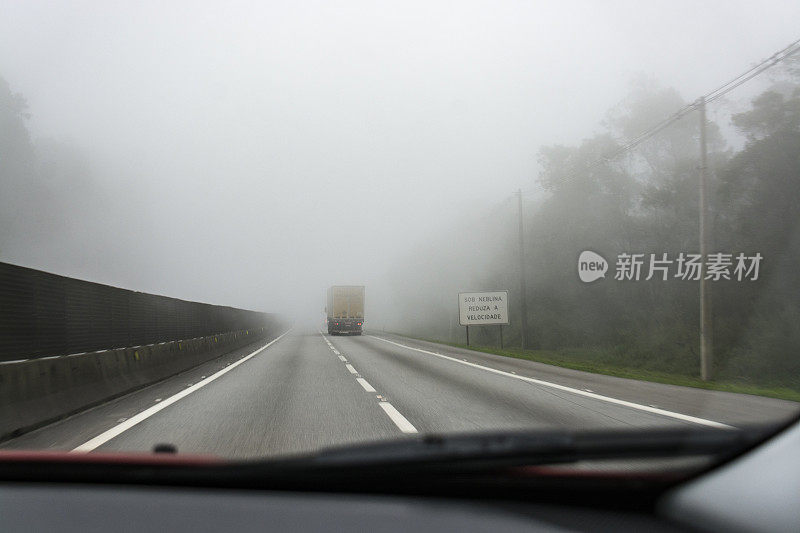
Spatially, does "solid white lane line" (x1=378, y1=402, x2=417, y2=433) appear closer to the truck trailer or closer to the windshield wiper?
the windshield wiper

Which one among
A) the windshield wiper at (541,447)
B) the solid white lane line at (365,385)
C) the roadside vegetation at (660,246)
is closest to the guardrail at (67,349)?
the solid white lane line at (365,385)

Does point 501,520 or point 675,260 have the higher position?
point 675,260

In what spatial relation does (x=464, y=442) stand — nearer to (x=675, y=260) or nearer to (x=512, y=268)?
(x=675, y=260)

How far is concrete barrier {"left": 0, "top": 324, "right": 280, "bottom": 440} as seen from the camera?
6.52 meters

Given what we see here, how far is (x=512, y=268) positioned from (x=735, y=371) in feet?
89.3

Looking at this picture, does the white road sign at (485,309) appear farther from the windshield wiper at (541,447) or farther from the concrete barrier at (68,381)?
the windshield wiper at (541,447)

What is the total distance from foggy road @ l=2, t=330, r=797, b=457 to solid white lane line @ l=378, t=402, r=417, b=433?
0.5 inches

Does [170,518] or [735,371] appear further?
[735,371]

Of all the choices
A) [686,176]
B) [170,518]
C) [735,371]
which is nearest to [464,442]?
[170,518]

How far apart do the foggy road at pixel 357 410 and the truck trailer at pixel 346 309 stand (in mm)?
32449

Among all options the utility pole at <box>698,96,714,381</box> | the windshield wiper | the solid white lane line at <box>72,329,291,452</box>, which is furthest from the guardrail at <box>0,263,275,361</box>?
the utility pole at <box>698,96,714,381</box>

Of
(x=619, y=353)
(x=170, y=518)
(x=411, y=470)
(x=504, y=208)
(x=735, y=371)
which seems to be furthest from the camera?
(x=504, y=208)

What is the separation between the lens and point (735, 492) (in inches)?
74.4

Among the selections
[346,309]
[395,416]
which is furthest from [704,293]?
[346,309]
